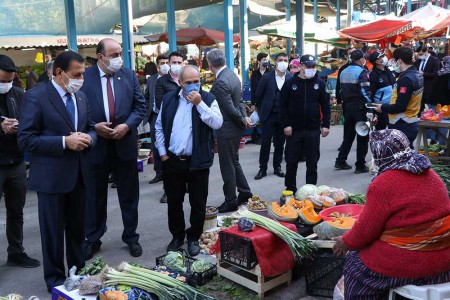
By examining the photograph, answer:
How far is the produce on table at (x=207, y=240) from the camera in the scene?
5.24m

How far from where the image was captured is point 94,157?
5.03 m

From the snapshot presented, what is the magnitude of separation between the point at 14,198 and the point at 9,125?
81cm

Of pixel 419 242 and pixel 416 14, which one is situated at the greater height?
pixel 416 14

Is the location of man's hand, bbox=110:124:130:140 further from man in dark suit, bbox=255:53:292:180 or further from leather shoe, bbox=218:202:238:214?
man in dark suit, bbox=255:53:292:180

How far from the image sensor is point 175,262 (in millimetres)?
4406

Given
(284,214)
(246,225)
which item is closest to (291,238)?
(246,225)

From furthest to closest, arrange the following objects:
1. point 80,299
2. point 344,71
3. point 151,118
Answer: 1. point 344,71
2. point 151,118
3. point 80,299

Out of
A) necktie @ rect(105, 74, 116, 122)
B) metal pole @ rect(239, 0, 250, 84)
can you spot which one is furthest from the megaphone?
metal pole @ rect(239, 0, 250, 84)

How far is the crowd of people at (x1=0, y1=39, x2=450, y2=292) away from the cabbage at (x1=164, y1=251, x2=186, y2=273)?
66 centimetres

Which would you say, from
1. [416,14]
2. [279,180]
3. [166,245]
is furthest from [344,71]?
[416,14]

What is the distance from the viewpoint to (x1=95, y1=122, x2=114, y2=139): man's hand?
482 centimetres

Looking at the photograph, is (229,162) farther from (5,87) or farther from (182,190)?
(5,87)

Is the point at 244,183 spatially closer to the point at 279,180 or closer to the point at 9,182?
the point at 279,180

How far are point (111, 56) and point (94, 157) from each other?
3.42 ft
